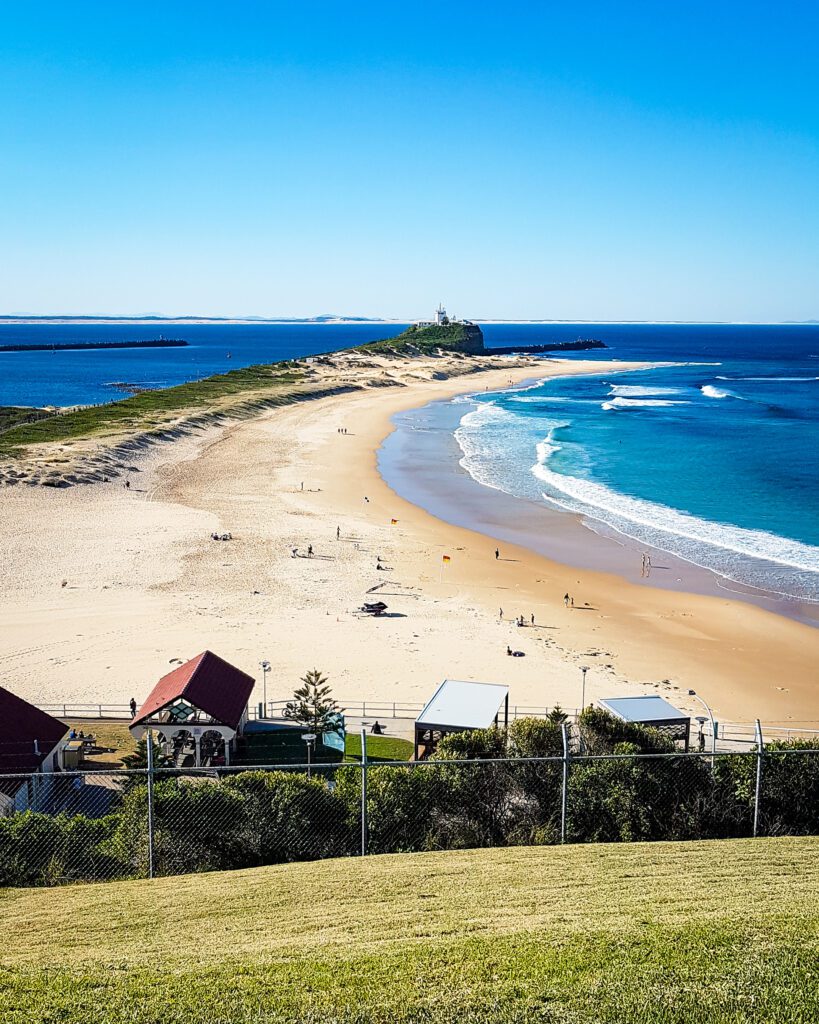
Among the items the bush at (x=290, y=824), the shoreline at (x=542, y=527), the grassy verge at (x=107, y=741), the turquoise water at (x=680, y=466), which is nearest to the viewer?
the bush at (x=290, y=824)

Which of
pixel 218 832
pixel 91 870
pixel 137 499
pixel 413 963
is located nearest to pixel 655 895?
pixel 413 963

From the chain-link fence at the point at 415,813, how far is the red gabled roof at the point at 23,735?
160 inches

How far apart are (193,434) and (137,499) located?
23.1 meters

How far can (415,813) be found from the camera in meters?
12.2

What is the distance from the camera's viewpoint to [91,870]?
436 inches

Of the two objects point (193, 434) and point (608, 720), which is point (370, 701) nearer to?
point (608, 720)

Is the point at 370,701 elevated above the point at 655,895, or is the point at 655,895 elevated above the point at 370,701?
the point at 655,895

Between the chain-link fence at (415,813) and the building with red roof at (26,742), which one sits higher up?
the chain-link fence at (415,813)

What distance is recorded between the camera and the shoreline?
3298cm

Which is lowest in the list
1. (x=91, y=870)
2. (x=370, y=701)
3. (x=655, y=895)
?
(x=370, y=701)

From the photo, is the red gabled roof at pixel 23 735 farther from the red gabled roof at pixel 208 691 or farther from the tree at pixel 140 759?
the red gabled roof at pixel 208 691

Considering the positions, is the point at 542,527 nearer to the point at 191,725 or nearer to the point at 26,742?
the point at 191,725

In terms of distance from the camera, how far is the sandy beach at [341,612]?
953 inches

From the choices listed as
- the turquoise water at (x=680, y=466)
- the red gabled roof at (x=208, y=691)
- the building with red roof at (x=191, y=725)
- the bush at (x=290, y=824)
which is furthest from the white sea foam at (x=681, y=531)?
the bush at (x=290, y=824)
